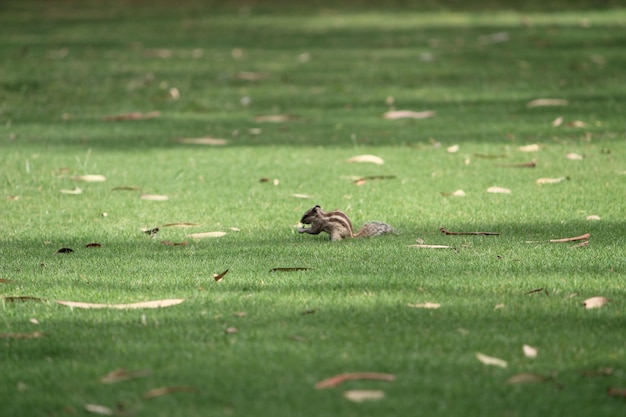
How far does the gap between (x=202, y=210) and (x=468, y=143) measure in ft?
9.75

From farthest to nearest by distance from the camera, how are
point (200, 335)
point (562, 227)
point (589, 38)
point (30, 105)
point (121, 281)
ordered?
point (589, 38)
point (30, 105)
point (562, 227)
point (121, 281)
point (200, 335)

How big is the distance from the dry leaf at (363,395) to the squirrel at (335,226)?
221 cm

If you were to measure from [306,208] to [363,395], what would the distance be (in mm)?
3279

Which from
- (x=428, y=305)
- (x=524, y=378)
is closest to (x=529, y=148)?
(x=428, y=305)

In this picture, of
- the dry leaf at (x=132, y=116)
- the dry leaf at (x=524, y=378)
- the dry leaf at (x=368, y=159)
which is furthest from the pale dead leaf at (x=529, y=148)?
the dry leaf at (x=524, y=378)

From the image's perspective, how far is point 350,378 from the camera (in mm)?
3482

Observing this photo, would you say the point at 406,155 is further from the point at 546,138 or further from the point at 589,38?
the point at 589,38

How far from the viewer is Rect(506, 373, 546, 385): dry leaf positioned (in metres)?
3.47

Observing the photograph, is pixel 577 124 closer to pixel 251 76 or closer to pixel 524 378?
pixel 251 76

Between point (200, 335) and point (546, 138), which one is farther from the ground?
point (200, 335)

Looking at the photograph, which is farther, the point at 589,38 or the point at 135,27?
the point at 135,27

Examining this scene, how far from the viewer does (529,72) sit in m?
11.9

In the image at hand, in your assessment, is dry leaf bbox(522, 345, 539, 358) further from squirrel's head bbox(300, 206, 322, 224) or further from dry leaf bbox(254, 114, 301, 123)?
dry leaf bbox(254, 114, 301, 123)

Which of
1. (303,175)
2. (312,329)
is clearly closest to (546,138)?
(303,175)
